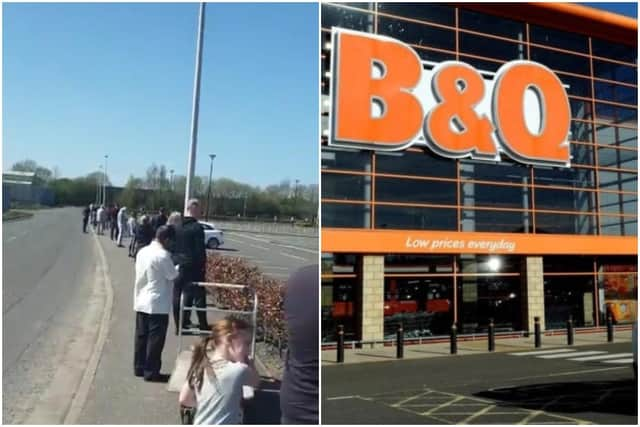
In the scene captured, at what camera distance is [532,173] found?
127 inches

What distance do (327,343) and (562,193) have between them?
66.6 inches

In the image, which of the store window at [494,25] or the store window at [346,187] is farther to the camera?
the store window at [494,25]

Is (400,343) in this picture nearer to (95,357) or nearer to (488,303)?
(488,303)

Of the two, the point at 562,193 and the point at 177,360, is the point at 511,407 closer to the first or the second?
the point at 562,193

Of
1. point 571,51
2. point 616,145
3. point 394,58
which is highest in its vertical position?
point 571,51

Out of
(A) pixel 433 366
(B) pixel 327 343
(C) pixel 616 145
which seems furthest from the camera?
(A) pixel 433 366

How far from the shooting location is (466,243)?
3469mm

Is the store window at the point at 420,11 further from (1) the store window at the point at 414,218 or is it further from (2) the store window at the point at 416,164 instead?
(1) the store window at the point at 414,218

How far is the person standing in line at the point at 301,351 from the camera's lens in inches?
76.0

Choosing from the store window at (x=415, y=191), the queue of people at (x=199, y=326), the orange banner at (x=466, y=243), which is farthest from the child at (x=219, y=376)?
the store window at (x=415, y=191)

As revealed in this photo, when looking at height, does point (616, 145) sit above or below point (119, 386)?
above

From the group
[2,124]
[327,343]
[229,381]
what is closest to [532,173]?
[327,343]

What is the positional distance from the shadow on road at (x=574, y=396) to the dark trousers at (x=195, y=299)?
169cm

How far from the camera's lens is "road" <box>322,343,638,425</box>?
8.61 feet
